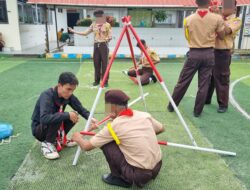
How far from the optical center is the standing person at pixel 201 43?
397 cm

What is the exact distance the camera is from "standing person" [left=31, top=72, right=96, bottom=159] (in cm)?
280

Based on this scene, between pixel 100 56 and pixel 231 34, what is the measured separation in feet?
10.7

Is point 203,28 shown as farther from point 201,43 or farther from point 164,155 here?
point 164,155

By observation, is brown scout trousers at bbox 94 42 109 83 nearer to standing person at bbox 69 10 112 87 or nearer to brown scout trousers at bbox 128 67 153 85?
standing person at bbox 69 10 112 87

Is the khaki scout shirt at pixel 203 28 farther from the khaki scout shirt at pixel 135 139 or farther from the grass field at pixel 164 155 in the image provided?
the khaki scout shirt at pixel 135 139

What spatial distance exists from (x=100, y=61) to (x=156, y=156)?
4.57 meters

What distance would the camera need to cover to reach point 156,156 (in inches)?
91.7

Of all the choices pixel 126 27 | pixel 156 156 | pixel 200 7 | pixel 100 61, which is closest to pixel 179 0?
pixel 100 61

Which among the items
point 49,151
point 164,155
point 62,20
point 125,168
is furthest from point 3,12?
point 125,168

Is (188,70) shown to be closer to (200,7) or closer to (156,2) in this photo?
(200,7)

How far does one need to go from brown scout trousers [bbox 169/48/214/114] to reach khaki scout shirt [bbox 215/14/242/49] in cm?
32

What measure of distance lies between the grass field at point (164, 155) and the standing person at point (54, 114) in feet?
0.57

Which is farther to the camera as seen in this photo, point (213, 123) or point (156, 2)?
point (156, 2)

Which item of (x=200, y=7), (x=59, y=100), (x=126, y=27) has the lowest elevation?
(x=59, y=100)
